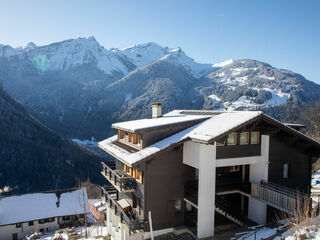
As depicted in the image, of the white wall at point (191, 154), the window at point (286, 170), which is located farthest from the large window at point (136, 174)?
the window at point (286, 170)

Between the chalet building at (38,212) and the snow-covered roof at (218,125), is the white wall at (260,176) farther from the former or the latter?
the chalet building at (38,212)

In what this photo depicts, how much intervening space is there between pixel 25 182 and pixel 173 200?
102 m

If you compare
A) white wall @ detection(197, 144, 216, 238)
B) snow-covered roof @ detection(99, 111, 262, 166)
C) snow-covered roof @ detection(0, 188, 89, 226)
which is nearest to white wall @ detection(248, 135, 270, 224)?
snow-covered roof @ detection(99, 111, 262, 166)

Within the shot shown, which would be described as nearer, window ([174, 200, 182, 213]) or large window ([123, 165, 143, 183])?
large window ([123, 165, 143, 183])

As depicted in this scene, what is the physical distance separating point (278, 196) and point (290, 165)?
11.8 feet

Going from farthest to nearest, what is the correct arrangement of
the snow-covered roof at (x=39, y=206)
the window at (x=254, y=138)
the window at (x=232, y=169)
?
1. the snow-covered roof at (x=39, y=206)
2. the window at (x=232, y=169)
3. the window at (x=254, y=138)

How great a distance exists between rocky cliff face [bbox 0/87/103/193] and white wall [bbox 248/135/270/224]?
277 feet

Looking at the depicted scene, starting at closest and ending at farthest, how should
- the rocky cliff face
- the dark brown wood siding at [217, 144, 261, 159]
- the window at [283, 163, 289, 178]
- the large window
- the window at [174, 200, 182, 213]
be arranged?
the dark brown wood siding at [217, 144, 261, 159]
the large window
the window at [174, 200, 182, 213]
the window at [283, 163, 289, 178]
the rocky cliff face

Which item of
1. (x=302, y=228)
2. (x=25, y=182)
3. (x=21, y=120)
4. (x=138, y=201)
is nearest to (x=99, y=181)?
(x=25, y=182)

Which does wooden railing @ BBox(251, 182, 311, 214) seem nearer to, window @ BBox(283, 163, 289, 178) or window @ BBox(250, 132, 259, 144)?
window @ BBox(283, 163, 289, 178)

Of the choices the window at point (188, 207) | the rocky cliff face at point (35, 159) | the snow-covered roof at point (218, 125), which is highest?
the snow-covered roof at point (218, 125)

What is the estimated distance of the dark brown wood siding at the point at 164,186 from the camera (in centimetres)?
1480

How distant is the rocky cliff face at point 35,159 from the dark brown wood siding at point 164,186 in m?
83.8

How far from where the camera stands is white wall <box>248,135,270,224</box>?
16031 millimetres
